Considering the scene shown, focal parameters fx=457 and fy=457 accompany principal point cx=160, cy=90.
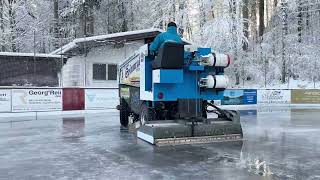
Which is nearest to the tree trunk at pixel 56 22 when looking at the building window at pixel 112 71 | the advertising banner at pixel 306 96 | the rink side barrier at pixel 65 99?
the building window at pixel 112 71

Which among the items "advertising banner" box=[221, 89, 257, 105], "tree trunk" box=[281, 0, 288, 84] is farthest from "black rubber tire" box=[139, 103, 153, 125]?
"tree trunk" box=[281, 0, 288, 84]

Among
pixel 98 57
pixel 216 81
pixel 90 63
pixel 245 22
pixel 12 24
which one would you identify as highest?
pixel 12 24

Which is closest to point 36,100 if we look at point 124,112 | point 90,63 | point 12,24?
point 90,63

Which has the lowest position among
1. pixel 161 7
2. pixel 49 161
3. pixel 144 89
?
pixel 49 161

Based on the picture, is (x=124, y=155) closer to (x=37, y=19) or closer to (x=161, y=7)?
(x=161, y=7)

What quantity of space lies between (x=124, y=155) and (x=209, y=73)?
3405 millimetres

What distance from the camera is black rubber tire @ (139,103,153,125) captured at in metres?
11.4

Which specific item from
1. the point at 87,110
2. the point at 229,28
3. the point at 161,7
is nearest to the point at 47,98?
the point at 87,110

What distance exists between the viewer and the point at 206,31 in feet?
107

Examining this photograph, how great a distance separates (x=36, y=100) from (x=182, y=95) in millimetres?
11471

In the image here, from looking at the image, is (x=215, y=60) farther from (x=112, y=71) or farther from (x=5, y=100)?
(x=112, y=71)

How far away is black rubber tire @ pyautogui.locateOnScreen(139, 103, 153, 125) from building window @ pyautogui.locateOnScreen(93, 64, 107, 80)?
14489mm

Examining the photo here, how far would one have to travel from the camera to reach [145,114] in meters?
11.7

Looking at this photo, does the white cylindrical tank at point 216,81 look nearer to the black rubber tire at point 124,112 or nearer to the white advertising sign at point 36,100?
the black rubber tire at point 124,112
